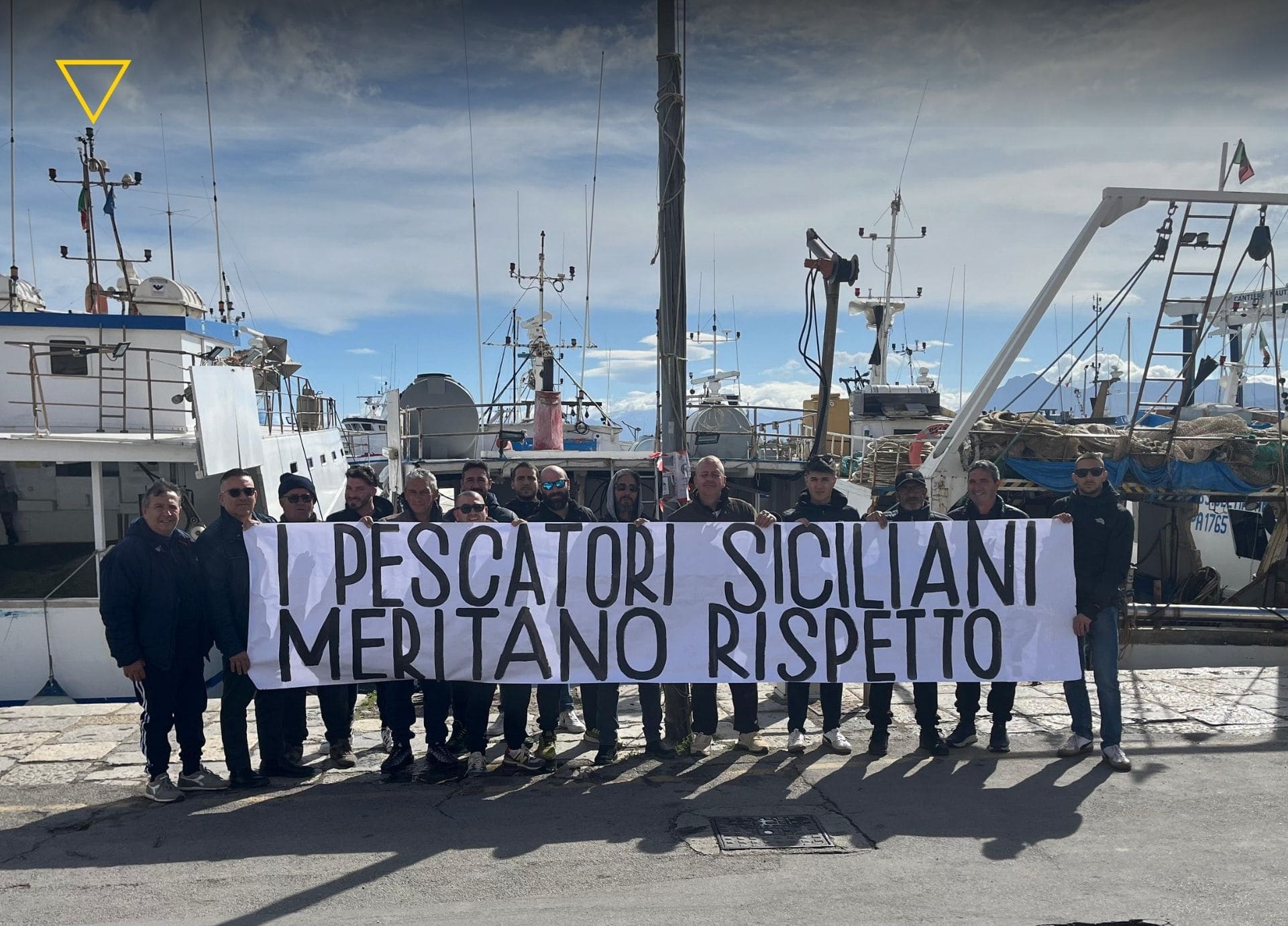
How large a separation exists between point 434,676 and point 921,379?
25.2 m

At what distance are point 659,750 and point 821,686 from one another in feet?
3.88

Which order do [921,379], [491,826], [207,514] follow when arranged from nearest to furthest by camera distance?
[491,826], [207,514], [921,379]

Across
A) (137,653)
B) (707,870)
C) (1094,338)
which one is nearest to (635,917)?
(707,870)

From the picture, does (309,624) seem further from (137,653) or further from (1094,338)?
(1094,338)

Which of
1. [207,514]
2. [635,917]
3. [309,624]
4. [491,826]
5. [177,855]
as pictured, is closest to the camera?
[635,917]

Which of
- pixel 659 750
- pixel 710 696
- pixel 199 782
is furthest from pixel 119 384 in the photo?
pixel 710 696

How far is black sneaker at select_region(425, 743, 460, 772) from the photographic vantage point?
18.8 feet

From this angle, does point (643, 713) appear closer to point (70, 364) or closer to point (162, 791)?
point (162, 791)

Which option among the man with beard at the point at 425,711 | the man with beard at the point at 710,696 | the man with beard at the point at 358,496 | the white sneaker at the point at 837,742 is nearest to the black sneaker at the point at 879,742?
the white sneaker at the point at 837,742

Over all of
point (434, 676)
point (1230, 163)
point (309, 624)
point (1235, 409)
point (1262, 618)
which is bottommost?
point (1262, 618)

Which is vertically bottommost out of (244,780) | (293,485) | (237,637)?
(244,780)

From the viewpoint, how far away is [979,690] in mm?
6309

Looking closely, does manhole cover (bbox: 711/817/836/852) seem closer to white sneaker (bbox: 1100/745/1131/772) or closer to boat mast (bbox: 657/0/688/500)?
white sneaker (bbox: 1100/745/1131/772)

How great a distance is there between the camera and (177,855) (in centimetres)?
465
